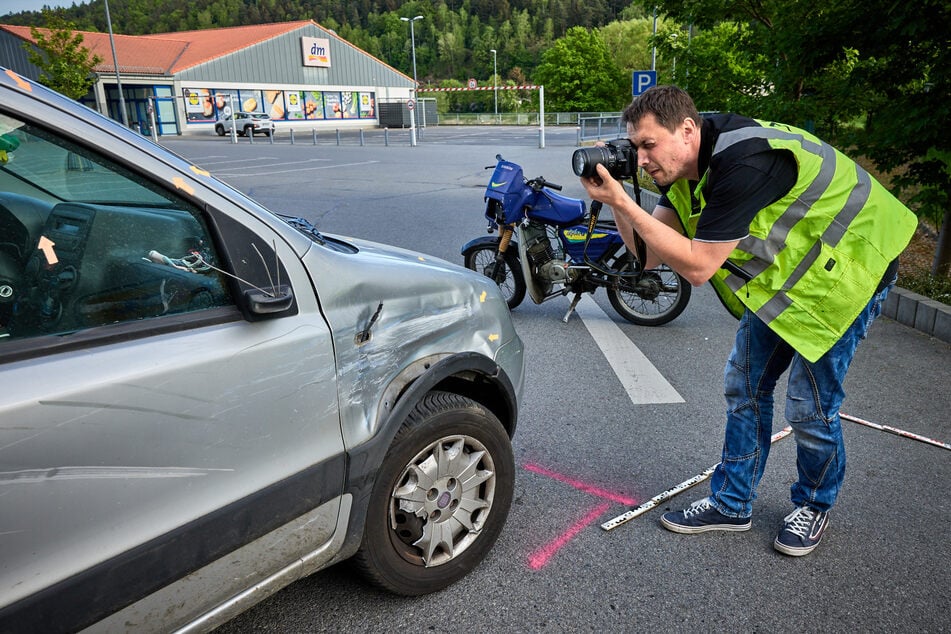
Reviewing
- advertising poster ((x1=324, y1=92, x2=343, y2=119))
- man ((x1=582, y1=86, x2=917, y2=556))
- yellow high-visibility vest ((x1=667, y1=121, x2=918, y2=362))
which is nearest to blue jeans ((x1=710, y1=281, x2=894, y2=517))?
man ((x1=582, y1=86, x2=917, y2=556))

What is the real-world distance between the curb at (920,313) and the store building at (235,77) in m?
42.5

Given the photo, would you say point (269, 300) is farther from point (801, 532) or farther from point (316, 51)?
point (316, 51)

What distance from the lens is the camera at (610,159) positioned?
225cm

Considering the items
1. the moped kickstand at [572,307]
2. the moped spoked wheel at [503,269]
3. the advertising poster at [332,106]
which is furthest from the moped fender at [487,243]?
the advertising poster at [332,106]

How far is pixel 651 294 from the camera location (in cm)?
561

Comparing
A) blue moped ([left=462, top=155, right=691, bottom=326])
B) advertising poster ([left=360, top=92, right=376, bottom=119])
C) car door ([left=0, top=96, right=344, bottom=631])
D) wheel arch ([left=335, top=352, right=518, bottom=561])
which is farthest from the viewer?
advertising poster ([left=360, top=92, right=376, bottom=119])

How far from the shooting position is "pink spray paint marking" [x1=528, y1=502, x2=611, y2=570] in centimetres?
266

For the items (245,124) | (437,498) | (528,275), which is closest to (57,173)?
(437,498)

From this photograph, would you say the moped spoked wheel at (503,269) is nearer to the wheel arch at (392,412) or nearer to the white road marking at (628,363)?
the white road marking at (628,363)

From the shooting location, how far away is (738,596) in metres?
2.45

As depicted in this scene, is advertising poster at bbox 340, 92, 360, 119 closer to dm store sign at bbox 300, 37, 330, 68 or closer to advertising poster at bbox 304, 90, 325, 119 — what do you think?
advertising poster at bbox 304, 90, 325, 119

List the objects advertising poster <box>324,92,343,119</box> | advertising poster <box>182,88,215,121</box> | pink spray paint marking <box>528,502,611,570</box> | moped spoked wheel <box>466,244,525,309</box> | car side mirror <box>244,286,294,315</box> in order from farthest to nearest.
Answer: advertising poster <box>324,92,343,119</box>
advertising poster <box>182,88,215,121</box>
moped spoked wheel <box>466,244,525,309</box>
pink spray paint marking <box>528,502,611,570</box>
car side mirror <box>244,286,294,315</box>

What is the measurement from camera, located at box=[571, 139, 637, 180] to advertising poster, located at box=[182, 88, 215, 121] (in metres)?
50.2

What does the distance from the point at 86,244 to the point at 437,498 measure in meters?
1.29
